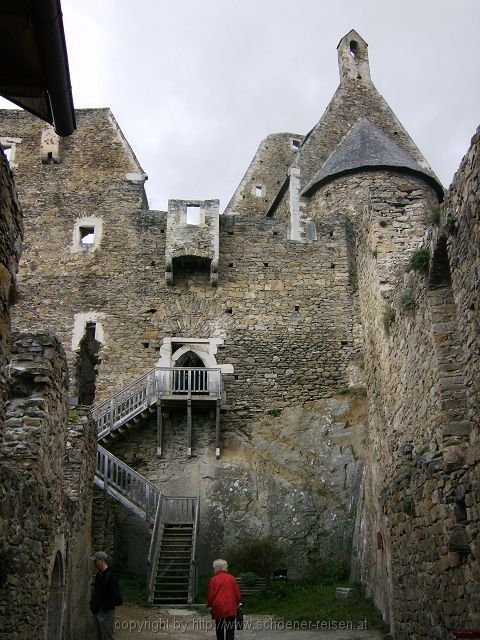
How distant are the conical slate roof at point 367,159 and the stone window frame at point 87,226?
623 centimetres

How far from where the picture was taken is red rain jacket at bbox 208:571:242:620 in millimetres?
7527

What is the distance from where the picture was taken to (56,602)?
26.4 feet

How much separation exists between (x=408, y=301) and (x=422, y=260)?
34.6 inches

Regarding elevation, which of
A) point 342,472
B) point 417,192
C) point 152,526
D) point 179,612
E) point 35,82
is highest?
point 417,192

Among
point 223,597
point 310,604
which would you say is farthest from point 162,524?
point 223,597

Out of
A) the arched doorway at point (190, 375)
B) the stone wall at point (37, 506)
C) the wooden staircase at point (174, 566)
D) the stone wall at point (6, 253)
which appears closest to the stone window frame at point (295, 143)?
the arched doorway at point (190, 375)

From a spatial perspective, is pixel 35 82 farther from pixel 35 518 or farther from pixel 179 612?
pixel 179 612

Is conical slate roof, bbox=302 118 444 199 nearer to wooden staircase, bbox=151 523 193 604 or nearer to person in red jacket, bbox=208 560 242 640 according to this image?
wooden staircase, bbox=151 523 193 604

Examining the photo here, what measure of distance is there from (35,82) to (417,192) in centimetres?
931

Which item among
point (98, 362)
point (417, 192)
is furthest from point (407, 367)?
point (98, 362)

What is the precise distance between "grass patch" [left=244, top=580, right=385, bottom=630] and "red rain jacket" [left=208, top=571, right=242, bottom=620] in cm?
373

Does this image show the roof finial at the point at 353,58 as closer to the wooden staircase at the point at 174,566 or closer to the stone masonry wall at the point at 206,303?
the stone masonry wall at the point at 206,303

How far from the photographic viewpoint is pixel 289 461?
1567cm

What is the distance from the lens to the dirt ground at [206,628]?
9852 mm
